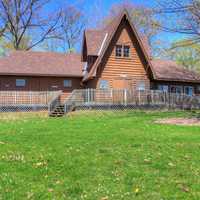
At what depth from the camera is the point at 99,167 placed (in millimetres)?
6672

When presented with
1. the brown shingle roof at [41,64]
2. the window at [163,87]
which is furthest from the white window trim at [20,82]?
the window at [163,87]

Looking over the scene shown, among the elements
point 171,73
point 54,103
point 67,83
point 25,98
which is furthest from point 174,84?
point 25,98

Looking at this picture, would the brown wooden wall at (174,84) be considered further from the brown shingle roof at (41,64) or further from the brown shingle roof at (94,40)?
the brown shingle roof at (41,64)

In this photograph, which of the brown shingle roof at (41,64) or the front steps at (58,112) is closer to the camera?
the front steps at (58,112)

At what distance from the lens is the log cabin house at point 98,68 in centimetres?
2453

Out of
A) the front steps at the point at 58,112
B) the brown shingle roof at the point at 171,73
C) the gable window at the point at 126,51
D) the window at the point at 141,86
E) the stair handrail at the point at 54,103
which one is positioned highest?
the gable window at the point at 126,51

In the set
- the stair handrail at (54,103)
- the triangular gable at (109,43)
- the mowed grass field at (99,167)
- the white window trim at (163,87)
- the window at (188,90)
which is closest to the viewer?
the mowed grass field at (99,167)

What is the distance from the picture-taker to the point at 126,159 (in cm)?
739

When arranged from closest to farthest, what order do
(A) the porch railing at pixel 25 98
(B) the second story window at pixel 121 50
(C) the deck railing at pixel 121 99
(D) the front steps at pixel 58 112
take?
(D) the front steps at pixel 58 112, (A) the porch railing at pixel 25 98, (C) the deck railing at pixel 121 99, (B) the second story window at pixel 121 50

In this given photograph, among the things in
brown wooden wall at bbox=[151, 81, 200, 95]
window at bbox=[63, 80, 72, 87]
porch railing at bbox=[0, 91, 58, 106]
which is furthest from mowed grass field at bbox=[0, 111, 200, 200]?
brown wooden wall at bbox=[151, 81, 200, 95]

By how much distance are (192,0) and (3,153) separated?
11.5 meters

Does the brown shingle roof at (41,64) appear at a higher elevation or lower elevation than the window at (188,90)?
higher

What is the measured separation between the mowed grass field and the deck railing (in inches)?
A: 446

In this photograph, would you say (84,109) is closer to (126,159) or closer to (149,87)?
(149,87)
